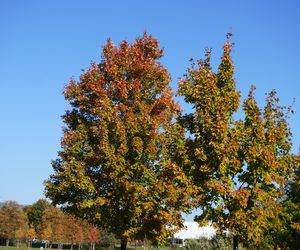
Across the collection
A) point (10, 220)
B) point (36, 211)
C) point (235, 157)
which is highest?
point (36, 211)

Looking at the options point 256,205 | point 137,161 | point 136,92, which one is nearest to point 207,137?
point 256,205

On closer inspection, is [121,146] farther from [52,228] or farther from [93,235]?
[93,235]

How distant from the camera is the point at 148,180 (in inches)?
839

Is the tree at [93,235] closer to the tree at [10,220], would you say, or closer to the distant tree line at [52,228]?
the distant tree line at [52,228]

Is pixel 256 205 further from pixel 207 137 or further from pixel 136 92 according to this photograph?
pixel 136 92

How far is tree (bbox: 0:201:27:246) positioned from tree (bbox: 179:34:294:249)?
257ft

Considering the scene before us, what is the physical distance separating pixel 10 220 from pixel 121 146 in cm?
7432

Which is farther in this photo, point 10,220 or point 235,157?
point 10,220

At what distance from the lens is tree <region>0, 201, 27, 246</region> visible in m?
87.3

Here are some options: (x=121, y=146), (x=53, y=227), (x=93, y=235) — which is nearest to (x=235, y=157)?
(x=121, y=146)

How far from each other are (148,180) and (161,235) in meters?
2.68

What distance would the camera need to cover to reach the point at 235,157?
15.7 m

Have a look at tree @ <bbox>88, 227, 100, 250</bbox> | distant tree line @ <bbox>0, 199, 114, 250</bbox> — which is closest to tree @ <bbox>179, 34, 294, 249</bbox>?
distant tree line @ <bbox>0, 199, 114, 250</bbox>

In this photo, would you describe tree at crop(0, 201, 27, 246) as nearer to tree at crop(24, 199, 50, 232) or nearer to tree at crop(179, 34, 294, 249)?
tree at crop(24, 199, 50, 232)
